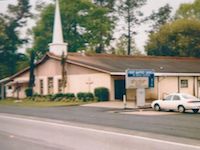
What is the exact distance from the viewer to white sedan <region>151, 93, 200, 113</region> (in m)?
27.5

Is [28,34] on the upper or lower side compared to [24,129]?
upper

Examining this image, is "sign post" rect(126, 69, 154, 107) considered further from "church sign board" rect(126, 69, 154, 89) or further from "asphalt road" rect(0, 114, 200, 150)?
"asphalt road" rect(0, 114, 200, 150)

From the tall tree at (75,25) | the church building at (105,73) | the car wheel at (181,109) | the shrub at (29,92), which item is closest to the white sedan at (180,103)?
the car wheel at (181,109)

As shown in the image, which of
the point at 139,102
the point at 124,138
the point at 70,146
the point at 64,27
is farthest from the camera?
the point at 64,27

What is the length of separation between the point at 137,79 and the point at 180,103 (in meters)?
6.13

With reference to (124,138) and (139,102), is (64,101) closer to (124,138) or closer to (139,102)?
(139,102)

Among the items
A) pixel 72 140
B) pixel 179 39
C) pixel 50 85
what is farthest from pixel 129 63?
pixel 72 140

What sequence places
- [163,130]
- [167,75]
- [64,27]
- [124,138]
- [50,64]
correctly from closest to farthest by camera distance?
1. [124,138]
2. [163,130]
3. [167,75]
4. [50,64]
5. [64,27]

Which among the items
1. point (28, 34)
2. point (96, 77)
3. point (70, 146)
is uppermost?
point (28, 34)

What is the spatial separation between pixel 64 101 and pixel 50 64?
894 cm

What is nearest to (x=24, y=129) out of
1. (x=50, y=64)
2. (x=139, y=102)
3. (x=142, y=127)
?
(x=142, y=127)

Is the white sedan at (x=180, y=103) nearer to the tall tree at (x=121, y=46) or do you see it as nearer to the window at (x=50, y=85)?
the window at (x=50, y=85)

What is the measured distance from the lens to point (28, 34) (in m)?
77.8

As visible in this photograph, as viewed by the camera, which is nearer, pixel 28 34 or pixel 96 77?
pixel 96 77
